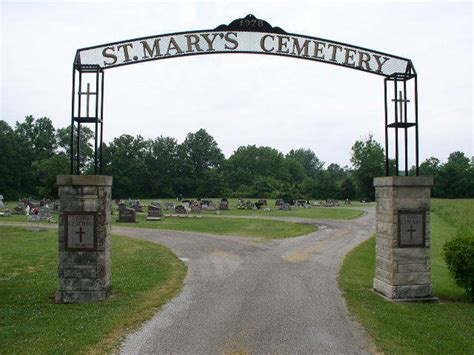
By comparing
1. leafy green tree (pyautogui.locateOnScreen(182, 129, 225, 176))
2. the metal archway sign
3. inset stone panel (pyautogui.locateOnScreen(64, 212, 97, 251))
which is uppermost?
leafy green tree (pyautogui.locateOnScreen(182, 129, 225, 176))

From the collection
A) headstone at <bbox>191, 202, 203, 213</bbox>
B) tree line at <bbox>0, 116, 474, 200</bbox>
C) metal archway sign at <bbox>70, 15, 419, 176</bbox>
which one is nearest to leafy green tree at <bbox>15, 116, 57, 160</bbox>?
tree line at <bbox>0, 116, 474, 200</bbox>

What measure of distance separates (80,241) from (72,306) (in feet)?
4.85

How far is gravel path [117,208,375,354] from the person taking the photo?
6.93 meters

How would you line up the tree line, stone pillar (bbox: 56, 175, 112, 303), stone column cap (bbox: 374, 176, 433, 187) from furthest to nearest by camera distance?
the tree line → stone column cap (bbox: 374, 176, 433, 187) → stone pillar (bbox: 56, 175, 112, 303)

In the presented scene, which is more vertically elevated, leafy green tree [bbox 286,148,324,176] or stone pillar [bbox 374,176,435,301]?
leafy green tree [bbox 286,148,324,176]

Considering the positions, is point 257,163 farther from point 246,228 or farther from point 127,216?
point 246,228

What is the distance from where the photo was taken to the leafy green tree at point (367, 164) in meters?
81.8

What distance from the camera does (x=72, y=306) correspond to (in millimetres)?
8930

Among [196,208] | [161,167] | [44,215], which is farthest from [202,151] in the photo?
[44,215]

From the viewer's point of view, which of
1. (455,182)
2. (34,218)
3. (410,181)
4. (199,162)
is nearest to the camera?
(410,181)

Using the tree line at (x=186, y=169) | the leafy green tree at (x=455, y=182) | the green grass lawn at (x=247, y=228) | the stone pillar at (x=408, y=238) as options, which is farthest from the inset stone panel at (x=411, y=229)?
the leafy green tree at (x=455, y=182)

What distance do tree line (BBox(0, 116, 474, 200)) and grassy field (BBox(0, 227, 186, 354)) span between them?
5523cm

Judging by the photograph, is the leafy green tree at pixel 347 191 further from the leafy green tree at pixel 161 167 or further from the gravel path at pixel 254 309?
the gravel path at pixel 254 309

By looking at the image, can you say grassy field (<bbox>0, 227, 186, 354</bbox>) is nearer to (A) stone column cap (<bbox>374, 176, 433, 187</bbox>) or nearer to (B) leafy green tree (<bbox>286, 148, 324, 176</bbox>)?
(A) stone column cap (<bbox>374, 176, 433, 187</bbox>)
